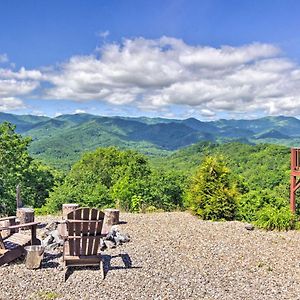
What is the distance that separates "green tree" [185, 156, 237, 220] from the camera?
12.5m

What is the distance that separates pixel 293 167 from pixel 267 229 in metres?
3.29

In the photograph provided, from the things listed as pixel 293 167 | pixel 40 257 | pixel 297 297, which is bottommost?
pixel 297 297

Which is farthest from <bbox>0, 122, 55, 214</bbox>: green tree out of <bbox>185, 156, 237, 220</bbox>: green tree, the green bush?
the green bush

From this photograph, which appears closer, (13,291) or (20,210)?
(13,291)

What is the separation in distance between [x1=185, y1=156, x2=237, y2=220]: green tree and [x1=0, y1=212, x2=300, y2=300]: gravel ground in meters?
1.87

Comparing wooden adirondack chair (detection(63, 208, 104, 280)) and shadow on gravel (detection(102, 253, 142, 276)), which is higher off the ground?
wooden adirondack chair (detection(63, 208, 104, 280))

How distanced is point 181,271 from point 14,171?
79.2 feet

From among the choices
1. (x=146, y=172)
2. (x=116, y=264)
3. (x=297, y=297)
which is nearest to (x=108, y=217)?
(x=116, y=264)

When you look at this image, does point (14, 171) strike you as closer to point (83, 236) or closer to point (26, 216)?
point (26, 216)

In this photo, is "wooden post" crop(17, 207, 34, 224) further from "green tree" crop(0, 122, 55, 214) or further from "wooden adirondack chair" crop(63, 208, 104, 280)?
"green tree" crop(0, 122, 55, 214)

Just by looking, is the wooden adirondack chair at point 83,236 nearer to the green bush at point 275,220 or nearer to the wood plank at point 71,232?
the wood plank at point 71,232

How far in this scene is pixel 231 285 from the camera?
6.74 m

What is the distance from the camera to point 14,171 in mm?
28734

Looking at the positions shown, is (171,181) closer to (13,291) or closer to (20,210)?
(20,210)
